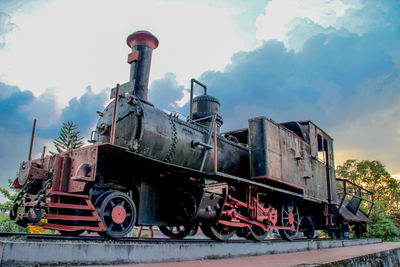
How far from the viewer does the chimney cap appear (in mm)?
6441

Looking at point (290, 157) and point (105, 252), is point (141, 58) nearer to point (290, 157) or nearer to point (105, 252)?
point (105, 252)

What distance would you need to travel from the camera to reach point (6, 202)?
13.1 meters

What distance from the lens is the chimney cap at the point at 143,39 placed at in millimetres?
6441

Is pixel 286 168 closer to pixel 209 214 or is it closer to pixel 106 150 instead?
pixel 209 214

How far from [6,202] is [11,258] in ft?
41.5

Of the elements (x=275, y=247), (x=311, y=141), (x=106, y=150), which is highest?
(x=311, y=141)

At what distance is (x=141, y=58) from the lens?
6312mm

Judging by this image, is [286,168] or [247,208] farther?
[286,168]

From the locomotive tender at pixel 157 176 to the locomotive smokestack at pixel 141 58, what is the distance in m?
0.02

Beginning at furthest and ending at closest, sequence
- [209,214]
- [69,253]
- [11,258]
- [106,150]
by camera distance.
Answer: [209,214]
[106,150]
[69,253]
[11,258]

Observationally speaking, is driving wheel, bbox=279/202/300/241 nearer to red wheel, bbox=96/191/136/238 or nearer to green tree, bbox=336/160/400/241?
red wheel, bbox=96/191/136/238

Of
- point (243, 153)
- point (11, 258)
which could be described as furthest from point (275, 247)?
point (11, 258)

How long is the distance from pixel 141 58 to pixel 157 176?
247cm

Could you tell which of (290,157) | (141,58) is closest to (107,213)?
(141,58)
